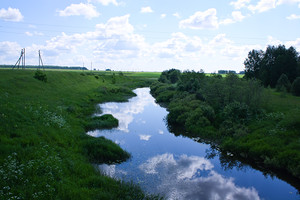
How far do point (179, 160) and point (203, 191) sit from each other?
456cm

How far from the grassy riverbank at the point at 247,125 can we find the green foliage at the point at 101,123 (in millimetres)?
7150

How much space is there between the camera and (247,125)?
2186 cm

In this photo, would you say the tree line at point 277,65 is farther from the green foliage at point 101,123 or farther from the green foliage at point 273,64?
the green foliage at point 101,123

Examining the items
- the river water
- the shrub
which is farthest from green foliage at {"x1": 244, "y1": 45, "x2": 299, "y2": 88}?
the river water

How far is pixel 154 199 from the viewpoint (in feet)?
35.8

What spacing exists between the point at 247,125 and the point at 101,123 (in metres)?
15.1

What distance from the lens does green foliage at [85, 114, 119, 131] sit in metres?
23.6

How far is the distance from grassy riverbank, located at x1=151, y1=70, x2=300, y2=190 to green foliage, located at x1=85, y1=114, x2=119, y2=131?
7.15 meters

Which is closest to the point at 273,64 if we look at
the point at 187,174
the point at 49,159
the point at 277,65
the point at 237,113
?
the point at 277,65

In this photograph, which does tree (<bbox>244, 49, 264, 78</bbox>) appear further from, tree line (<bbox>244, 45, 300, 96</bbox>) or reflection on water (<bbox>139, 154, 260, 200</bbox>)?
reflection on water (<bbox>139, 154, 260, 200</bbox>)

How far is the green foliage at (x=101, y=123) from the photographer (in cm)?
2358

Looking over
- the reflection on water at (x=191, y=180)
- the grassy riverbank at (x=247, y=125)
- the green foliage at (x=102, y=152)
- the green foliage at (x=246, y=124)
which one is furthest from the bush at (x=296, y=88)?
the green foliage at (x=102, y=152)

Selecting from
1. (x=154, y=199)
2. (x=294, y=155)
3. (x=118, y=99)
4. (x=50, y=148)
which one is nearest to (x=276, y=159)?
(x=294, y=155)

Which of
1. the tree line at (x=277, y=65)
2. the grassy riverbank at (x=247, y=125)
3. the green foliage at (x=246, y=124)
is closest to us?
the grassy riverbank at (x=247, y=125)
